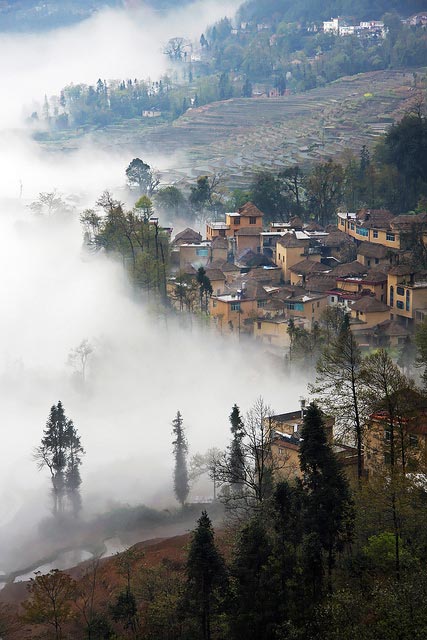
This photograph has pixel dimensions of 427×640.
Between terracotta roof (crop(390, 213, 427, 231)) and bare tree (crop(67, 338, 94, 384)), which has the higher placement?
terracotta roof (crop(390, 213, 427, 231))

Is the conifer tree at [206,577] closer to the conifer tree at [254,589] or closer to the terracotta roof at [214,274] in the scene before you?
the conifer tree at [254,589]

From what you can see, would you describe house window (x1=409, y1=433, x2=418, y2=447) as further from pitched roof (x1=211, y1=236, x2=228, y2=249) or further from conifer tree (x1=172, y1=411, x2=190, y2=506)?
pitched roof (x1=211, y1=236, x2=228, y2=249)

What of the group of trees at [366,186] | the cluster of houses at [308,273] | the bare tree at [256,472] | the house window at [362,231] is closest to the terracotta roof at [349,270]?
the cluster of houses at [308,273]

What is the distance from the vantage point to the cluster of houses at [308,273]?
1093 inches

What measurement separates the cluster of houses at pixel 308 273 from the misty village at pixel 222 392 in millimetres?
81

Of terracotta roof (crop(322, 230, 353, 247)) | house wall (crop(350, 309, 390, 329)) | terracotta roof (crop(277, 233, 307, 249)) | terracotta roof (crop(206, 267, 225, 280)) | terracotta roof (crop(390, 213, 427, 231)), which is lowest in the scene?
house wall (crop(350, 309, 390, 329))

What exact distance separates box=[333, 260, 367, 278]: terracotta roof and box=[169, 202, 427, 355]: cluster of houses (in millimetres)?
31

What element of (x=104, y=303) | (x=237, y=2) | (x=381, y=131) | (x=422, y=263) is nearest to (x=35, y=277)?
(x=104, y=303)

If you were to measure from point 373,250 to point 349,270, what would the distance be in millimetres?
1982

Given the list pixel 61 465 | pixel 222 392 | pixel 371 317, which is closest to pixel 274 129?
pixel 371 317

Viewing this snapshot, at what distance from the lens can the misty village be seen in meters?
12.9

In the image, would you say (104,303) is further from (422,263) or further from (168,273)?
(422,263)

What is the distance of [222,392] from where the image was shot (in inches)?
1069

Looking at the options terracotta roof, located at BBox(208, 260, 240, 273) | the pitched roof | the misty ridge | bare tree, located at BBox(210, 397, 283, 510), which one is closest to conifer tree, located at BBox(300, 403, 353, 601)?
bare tree, located at BBox(210, 397, 283, 510)
